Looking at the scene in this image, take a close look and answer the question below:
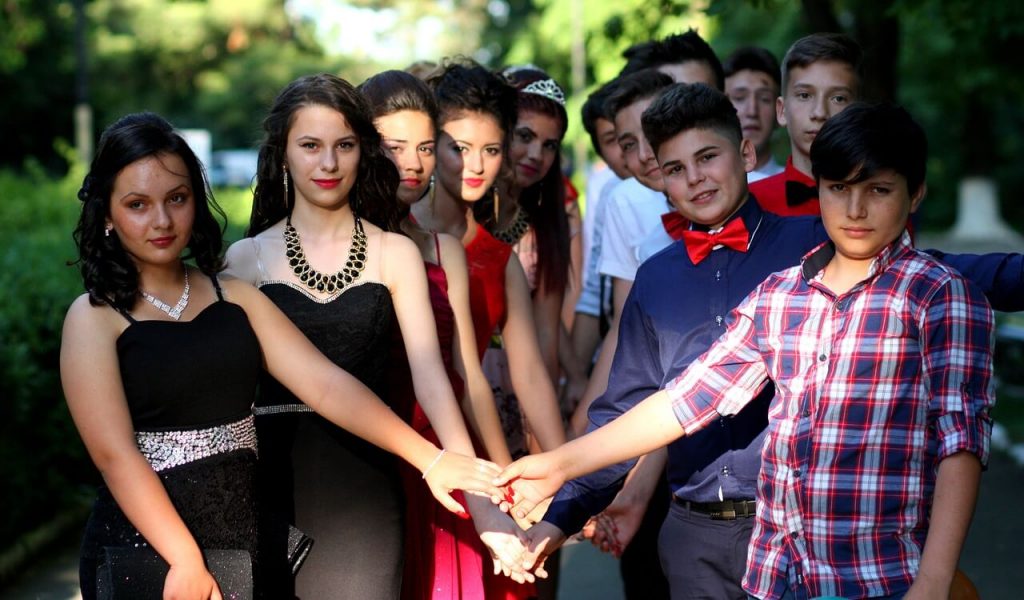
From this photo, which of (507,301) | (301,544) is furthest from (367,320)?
(507,301)

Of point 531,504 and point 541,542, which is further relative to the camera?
point 541,542

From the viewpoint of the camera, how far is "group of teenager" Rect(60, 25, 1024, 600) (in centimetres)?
335

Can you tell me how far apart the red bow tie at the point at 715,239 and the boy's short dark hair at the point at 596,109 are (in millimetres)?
1957

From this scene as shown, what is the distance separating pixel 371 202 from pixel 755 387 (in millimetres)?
1538

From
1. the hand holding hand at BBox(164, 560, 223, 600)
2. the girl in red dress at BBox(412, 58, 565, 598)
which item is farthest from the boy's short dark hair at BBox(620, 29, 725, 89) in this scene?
the hand holding hand at BBox(164, 560, 223, 600)

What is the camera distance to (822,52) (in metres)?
5.05

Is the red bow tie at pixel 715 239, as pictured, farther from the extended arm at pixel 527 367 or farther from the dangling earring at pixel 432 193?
the dangling earring at pixel 432 193

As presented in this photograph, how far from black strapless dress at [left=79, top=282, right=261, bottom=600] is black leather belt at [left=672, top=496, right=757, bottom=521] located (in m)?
1.38

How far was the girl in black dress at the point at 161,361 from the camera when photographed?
11.4 ft

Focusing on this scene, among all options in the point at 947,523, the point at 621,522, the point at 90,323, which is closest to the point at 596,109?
the point at 621,522

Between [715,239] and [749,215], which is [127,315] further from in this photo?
[749,215]

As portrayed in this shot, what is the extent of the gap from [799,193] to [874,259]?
1410 mm

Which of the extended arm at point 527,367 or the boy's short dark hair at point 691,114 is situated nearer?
the boy's short dark hair at point 691,114

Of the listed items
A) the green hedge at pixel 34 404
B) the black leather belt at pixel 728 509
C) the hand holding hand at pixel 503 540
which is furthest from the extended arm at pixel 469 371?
the green hedge at pixel 34 404
